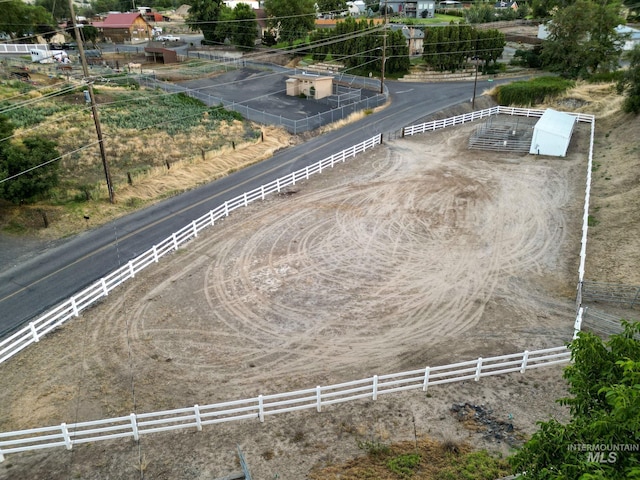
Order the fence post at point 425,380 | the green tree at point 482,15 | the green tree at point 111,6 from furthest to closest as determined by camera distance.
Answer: the green tree at point 111,6
the green tree at point 482,15
the fence post at point 425,380

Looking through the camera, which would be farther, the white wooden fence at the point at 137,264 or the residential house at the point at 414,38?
the residential house at the point at 414,38

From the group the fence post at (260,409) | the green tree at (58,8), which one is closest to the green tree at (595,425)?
the fence post at (260,409)

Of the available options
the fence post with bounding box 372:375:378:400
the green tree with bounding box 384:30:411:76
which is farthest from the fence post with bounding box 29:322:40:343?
the green tree with bounding box 384:30:411:76

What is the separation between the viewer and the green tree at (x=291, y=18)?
81.6 meters

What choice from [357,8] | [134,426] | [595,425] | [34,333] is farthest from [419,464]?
[357,8]

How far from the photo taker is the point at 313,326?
19.0 meters

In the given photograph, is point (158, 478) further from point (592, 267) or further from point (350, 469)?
point (592, 267)

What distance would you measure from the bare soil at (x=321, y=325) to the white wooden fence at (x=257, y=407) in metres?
0.30

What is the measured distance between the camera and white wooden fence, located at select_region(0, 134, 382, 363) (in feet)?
59.2

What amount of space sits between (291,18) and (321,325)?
75242 mm

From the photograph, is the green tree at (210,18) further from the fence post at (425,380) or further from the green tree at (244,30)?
the fence post at (425,380)

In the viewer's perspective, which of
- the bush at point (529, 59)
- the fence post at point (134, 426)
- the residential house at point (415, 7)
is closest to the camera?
the fence post at point (134, 426)

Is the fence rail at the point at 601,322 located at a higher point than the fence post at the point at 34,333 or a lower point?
lower

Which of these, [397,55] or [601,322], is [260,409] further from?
[397,55]
